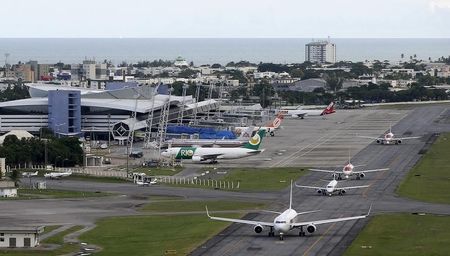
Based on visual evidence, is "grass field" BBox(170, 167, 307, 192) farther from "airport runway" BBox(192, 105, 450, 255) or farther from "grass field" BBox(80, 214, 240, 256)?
"grass field" BBox(80, 214, 240, 256)

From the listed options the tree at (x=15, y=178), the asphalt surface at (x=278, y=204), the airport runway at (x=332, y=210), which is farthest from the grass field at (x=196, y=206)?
the tree at (x=15, y=178)

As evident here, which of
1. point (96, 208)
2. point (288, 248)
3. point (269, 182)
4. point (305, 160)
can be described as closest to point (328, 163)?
point (305, 160)

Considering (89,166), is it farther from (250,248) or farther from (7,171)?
(250,248)

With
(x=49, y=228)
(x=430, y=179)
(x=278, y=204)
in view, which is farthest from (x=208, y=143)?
Result: (x=49, y=228)

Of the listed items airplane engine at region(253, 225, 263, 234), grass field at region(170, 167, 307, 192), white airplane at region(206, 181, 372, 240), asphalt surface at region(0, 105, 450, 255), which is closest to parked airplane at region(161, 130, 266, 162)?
asphalt surface at region(0, 105, 450, 255)

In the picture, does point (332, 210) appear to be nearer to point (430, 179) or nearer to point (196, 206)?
point (196, 206)

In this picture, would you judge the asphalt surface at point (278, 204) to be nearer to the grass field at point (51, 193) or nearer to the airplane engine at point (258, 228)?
the airplane engine at point (258, 228)
